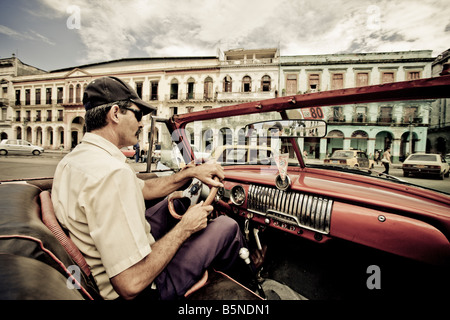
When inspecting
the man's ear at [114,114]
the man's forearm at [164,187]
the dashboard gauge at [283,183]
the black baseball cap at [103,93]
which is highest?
the black baseball cap at [103,93]

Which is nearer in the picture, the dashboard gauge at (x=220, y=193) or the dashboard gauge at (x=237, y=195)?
the dashboard gauge at (x=237, y=195)

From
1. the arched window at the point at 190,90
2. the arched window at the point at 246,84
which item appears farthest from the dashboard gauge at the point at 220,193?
the arched window at the point at 190,90

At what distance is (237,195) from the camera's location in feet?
6.31

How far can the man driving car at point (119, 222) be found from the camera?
0.82 m

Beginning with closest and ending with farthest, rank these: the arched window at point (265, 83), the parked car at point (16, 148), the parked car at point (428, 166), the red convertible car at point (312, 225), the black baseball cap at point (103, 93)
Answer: the red convertible car at point (312, 225), the black baseball cap at point (103, 93), the parked car at point (428, 166), the parked car at point (16, 148), the arched window at point (265, 83)

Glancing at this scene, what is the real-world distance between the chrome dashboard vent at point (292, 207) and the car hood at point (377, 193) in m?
0.06

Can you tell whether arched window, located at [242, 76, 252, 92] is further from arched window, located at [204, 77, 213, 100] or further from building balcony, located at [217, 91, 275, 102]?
arched window, located at [204, 77, 213, 100]

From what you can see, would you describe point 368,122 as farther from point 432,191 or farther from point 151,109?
point 151,109

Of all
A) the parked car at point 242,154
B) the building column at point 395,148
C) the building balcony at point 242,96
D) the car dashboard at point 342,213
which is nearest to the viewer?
the car dashboard at point 342,213

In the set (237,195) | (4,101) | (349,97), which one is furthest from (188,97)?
(4,101)

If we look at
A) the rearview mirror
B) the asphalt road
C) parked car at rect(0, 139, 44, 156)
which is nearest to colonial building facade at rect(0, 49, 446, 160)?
the asphalt road

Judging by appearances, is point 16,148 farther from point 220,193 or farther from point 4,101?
point 220,193

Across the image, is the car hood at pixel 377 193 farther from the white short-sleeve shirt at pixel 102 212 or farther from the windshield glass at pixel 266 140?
the white short-sleeve shirt at pixel 102 212
